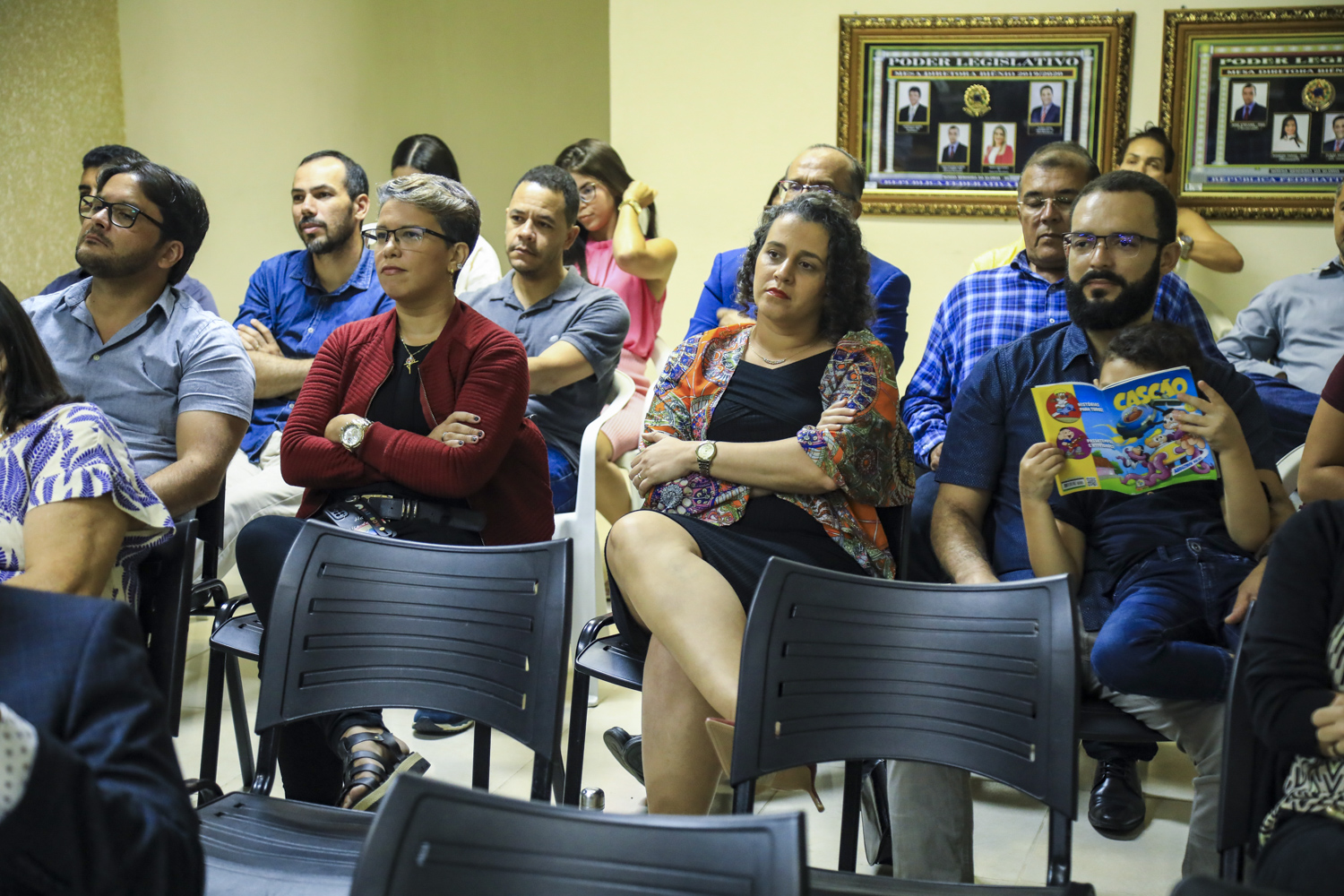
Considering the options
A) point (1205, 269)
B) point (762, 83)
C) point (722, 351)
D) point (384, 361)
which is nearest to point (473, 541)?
point (384, 361)

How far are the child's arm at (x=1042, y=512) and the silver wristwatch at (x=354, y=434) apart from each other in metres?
1.35

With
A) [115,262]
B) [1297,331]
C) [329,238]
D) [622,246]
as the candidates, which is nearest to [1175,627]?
[1297,331]

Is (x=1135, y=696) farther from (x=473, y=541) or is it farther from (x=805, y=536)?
(x=473, y=541)

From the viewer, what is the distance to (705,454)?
227 cm

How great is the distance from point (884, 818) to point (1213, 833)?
1.89ft

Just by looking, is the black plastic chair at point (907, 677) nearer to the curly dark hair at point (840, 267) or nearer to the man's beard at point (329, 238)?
the curly dark hair at point (840, 267)

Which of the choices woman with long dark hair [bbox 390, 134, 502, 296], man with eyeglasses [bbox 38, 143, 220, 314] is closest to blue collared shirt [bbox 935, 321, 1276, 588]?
man with eyeglasses [bbox 38, 143, 220, 314]

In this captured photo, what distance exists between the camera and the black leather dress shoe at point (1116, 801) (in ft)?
7.73

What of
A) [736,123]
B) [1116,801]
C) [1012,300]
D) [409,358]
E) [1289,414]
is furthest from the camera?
[736,123]

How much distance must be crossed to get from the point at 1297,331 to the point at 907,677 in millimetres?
2599

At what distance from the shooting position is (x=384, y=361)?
260 cm

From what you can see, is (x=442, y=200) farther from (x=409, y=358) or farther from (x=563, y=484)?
(x=563, y=484)

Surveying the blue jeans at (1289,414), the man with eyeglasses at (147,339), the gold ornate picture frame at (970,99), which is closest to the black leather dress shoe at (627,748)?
the man with eyeglasses at (147,339)

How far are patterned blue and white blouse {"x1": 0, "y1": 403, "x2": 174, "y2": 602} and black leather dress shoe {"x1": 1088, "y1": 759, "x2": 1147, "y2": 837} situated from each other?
6.15 ft
